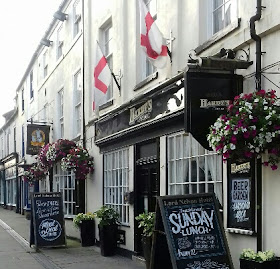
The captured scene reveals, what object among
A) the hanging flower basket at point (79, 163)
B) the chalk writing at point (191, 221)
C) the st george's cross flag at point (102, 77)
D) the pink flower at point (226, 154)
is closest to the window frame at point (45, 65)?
the hanging flower basket at point (79, 163)

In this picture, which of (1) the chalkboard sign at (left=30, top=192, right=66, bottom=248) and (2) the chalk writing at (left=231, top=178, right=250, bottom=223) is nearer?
(2) the chalk writing at (left=231, top=178, right=250, bottom=223)

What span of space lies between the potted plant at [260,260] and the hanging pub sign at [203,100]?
1781 mm

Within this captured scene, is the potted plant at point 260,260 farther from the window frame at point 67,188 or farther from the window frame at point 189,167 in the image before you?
the window frame at point 67,188

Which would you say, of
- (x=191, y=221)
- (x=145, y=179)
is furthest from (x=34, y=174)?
(x=191, y=221)

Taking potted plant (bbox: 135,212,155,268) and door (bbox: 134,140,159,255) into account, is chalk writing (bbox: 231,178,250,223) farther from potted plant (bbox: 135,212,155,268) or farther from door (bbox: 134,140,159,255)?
door (bbox: 134,140,159,255)

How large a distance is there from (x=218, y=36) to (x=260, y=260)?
11.2 ft

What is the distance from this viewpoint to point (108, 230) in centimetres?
1102

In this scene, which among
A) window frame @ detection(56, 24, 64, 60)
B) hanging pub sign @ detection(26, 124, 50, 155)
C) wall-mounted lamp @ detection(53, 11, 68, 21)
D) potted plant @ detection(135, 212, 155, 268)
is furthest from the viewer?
hanging pub sign @ detection(26, 124, 50, 155)

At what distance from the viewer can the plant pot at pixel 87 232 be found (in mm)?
12781

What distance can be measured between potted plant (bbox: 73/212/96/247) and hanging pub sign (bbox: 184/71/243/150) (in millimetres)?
6901

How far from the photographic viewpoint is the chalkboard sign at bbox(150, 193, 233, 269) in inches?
227

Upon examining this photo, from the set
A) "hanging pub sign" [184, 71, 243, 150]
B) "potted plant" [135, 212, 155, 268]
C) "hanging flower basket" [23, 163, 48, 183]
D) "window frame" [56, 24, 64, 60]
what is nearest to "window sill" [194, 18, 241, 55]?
"hanging pub sign" [184, 71, 243, 150]

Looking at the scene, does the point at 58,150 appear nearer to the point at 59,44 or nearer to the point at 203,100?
the point at 59,44

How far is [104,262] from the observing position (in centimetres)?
1030
